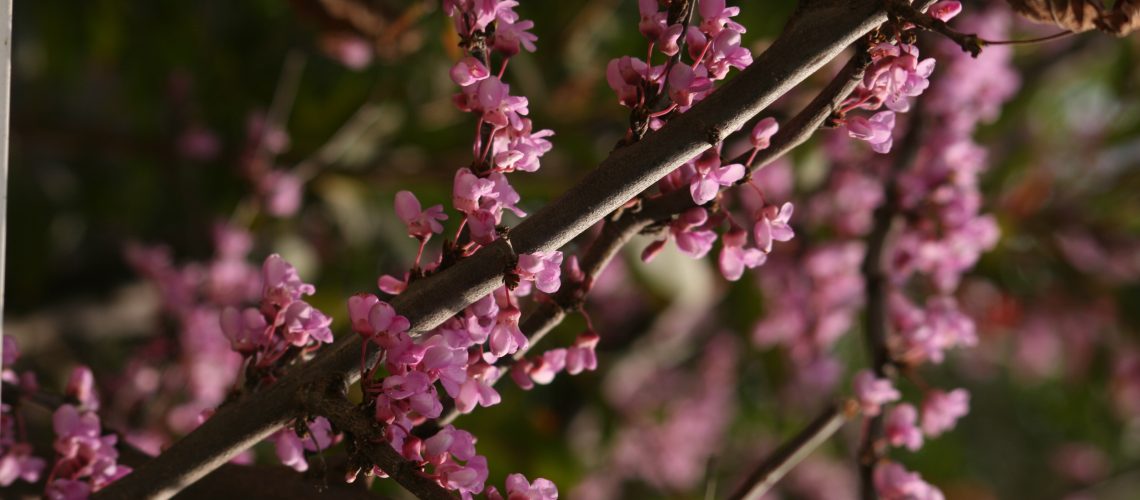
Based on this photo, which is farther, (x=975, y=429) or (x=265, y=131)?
(x=975, y=429)

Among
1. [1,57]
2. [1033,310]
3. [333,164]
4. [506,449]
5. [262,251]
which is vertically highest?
[1,57]

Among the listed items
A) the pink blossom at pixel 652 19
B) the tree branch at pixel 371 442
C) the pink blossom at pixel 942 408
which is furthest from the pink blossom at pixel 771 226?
the pink blossom at pixel 942 408

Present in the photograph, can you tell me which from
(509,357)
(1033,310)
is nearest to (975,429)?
(1033,310)

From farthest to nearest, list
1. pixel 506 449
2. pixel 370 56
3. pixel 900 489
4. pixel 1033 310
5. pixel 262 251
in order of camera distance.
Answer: pixel 1033 310
pixel 262 251
pixel 506 449
pixel 370 56
pixel 900 489

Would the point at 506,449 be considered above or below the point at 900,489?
below

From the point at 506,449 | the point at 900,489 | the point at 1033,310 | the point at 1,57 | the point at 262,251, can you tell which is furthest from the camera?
the point at 1033,310

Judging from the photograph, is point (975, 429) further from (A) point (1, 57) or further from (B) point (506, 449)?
(A) point (1, 57)
